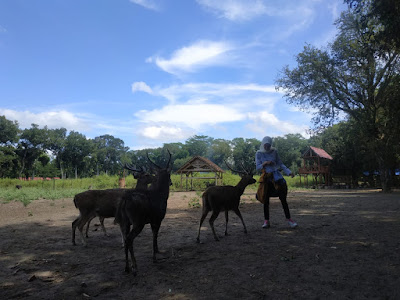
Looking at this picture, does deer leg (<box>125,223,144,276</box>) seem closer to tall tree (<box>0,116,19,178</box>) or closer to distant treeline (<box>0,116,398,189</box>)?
distant treeline (<box>0,116,398,189</box>)

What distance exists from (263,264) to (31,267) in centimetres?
397

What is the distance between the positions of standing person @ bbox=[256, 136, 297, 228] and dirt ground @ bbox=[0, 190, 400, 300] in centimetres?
71

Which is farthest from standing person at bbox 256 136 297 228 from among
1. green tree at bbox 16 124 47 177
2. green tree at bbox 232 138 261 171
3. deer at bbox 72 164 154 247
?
green tree at bbox 232 138 261 171

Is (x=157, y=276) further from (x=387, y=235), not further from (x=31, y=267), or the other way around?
(x=387, y=235)

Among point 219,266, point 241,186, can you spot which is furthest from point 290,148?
point 219,266

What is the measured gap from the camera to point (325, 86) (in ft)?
77.5

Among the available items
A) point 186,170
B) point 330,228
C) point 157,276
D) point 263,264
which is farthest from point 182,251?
point 186,170

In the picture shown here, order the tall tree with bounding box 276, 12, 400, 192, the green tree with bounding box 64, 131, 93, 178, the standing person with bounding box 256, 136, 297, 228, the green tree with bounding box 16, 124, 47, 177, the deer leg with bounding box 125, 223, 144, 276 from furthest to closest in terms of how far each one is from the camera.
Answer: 1. the green tree with bounding box 64, 131, 93, 178
2. the green tree with bounding box 16, 124, 47, 177
3. the tall tree with bounding box 276, 12, 400, 192
4. the standing person with bounding box 256, 136, 297, 228
5. the deer leg with bounding box 125, 223, 144, 276

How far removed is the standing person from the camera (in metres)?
7.00

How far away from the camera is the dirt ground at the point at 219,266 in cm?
350

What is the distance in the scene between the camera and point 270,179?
7.12 m

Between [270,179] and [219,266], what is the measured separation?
130 inches

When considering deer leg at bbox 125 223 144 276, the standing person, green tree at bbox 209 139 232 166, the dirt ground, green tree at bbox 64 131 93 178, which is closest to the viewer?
the dirt ground

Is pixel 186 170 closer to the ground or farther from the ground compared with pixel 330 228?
farther from the ground
